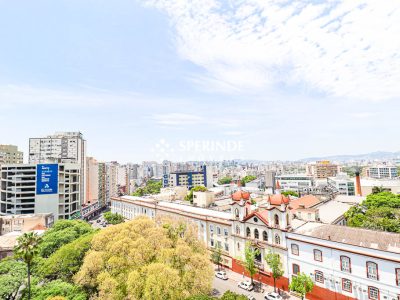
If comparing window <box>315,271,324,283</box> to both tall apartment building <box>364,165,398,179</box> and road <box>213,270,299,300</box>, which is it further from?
tall apartment building <box>364,165,398,179</box>

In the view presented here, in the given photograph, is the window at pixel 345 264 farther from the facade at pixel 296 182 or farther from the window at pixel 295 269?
the facade at pixel 296 182

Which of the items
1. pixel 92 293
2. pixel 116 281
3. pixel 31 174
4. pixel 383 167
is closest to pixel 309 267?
pixel 116 281

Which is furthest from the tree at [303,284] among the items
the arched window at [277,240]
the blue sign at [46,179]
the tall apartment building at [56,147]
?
the tall apartment building at [56,147]

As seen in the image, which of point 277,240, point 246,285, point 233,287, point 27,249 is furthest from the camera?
point 233,287

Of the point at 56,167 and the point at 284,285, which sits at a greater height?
the point at 56,167

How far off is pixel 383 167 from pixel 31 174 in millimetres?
203212

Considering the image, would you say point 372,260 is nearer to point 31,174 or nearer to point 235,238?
point 235,238

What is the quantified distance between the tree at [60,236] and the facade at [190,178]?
88390mm

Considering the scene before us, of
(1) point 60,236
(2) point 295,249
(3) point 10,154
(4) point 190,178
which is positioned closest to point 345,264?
(2) point 295,249

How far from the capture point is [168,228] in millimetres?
35000

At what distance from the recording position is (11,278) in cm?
2859

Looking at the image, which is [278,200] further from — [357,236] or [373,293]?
→ [373,293]

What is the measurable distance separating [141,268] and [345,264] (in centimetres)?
2348

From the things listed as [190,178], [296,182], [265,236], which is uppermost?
[190,178]
